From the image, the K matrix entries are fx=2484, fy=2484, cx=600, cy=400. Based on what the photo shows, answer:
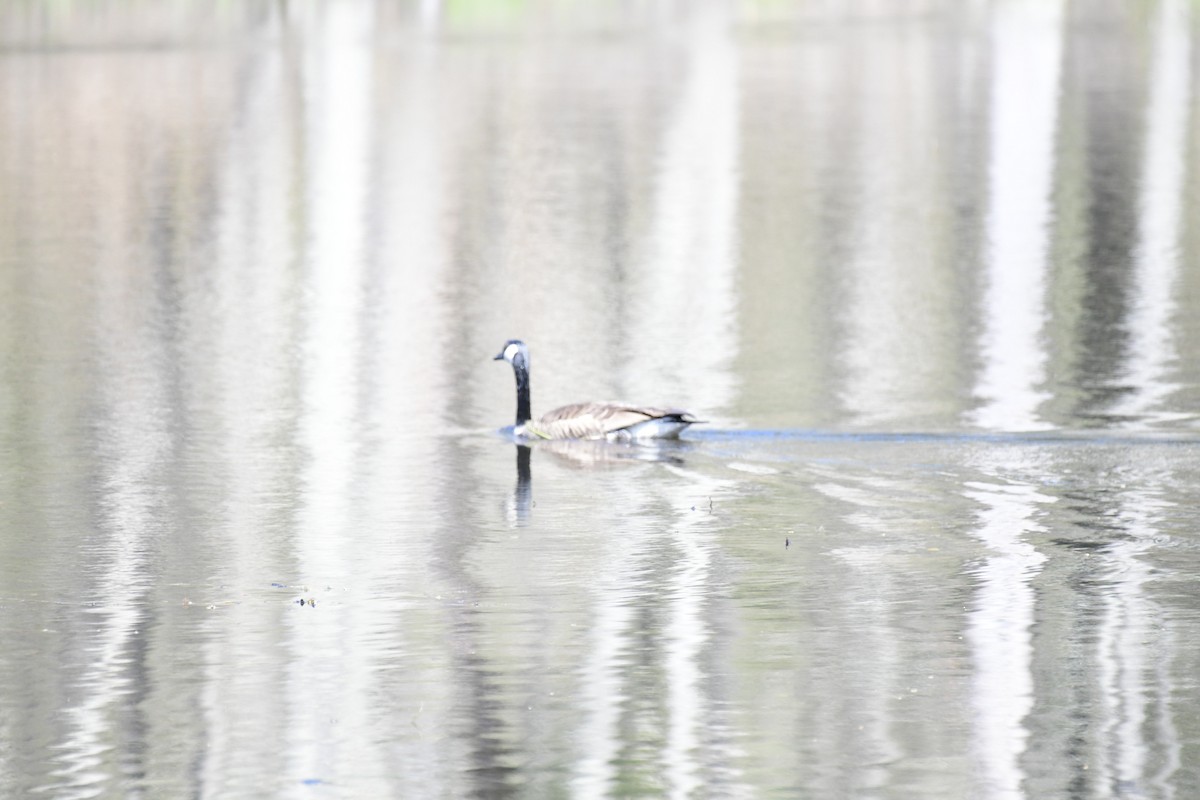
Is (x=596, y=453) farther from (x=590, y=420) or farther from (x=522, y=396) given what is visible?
(x=522, y=396)

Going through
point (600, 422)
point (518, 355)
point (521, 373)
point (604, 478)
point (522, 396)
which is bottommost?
point (604, 478)

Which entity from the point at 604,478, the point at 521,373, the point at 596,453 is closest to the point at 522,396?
the point at 521,373

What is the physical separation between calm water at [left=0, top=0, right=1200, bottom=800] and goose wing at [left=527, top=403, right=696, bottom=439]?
19cm

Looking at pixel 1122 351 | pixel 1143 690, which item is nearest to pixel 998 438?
pixel 1122 351

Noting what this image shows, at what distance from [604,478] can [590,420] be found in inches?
50.6

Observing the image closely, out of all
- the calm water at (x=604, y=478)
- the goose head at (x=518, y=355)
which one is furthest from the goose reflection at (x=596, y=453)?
the goose head at (x=518, y=355)

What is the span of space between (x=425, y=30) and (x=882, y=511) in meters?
81.0

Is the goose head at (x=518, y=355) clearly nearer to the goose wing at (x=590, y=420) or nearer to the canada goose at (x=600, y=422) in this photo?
the canada goose at (x=600, y=422)

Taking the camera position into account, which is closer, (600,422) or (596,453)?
(596,453)

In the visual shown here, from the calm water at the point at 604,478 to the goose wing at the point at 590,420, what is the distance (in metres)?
0.19

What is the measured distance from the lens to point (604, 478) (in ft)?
56.8

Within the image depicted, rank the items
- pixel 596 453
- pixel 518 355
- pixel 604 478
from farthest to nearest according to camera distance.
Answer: pixel 518 355 → pixel 596 453 → pixel 604 478

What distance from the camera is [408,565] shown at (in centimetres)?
1438

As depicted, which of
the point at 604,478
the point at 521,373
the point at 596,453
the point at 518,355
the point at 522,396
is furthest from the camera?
the point at 518,355
